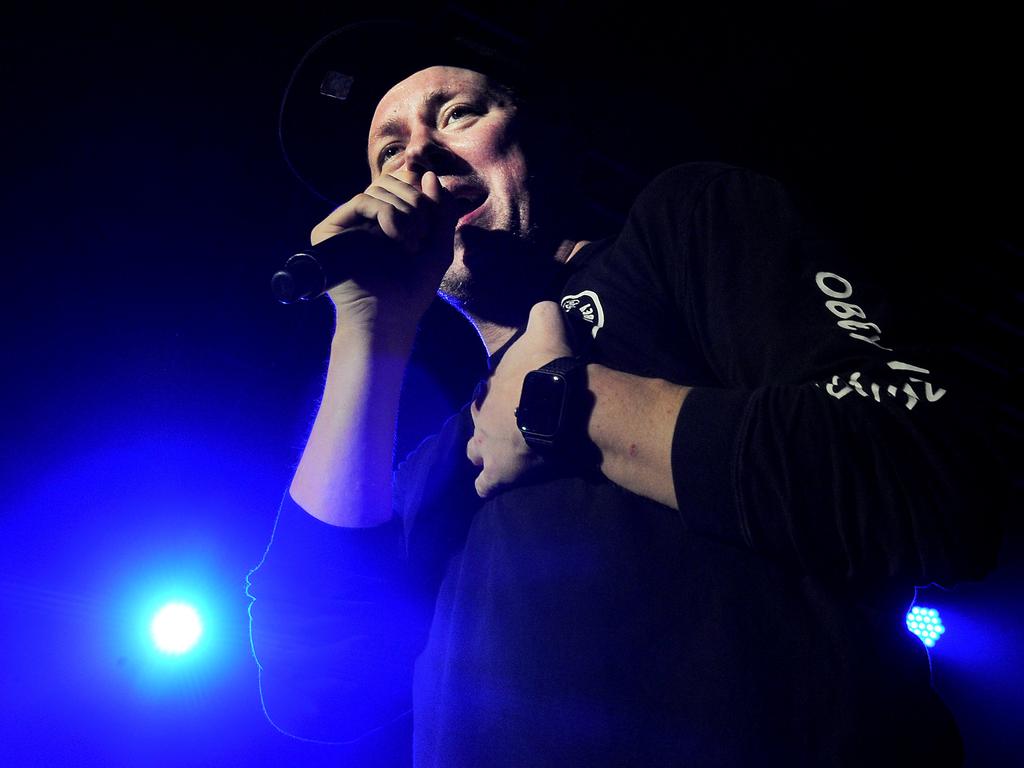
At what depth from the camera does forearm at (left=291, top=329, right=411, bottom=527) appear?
Result: 1.26 meters

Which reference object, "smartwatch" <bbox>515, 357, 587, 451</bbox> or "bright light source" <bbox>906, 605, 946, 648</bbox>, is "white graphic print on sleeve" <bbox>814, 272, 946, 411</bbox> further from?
"bright light source" <bbox>906, 605, 946, 648</bbox>

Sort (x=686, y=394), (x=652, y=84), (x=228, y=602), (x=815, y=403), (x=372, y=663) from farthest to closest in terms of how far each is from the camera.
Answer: (x=228, y=602)
(x=652, y=84)
(x=372, y=663)
(x=686, y=394)
(x=815, y=403)

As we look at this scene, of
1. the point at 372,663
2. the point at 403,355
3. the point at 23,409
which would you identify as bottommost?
the point at 23,409

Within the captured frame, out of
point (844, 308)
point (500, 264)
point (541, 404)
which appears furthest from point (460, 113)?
point (844, 308)

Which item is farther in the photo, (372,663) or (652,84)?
(652,84)

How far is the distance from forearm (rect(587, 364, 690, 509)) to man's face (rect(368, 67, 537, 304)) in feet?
2.43

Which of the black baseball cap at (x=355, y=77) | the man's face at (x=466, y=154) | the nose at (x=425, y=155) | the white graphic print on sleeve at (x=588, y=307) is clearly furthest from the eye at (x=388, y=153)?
the white graphic print on sleeve at (x=588, y=307)

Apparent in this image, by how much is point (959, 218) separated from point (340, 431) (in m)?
3.13

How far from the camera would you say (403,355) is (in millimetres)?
1298

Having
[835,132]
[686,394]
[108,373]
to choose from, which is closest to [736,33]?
[835,132]

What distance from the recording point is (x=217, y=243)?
276cm

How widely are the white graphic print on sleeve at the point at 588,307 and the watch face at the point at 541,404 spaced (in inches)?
9.3

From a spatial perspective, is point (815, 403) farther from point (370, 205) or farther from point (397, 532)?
point (397, 532)

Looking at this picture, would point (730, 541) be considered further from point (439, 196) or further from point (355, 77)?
point (355, 77)
